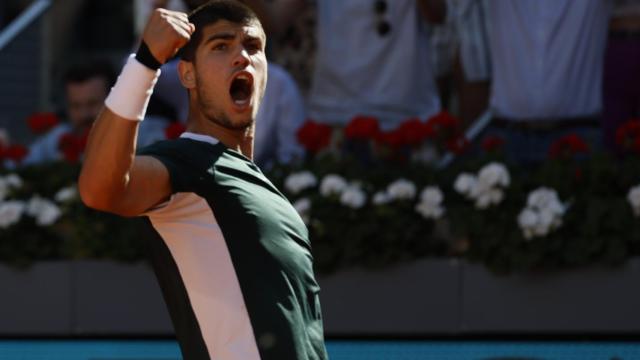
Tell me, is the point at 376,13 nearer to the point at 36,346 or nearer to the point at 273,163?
the point at 273,163

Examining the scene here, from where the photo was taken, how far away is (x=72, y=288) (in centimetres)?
639

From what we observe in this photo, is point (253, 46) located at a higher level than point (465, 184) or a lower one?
higher

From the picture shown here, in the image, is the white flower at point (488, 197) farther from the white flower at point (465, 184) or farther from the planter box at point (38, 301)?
the planter box at point (38, 301)

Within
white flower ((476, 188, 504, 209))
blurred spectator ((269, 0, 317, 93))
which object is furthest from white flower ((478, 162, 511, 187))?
blurred spectator ((269, 0, 317, 93))

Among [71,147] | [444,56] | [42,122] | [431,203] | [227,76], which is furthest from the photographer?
[444,56]

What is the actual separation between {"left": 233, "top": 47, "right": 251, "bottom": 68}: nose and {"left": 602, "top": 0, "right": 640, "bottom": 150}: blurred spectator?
369cm

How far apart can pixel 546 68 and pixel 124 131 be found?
4094 mm

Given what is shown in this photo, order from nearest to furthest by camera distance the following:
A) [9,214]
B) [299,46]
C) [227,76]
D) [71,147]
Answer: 1. [227,76]
2. [9,214]
3. [71,147]
4. [299,46]

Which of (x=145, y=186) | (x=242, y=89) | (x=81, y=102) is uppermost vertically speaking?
(x=242, y=89)

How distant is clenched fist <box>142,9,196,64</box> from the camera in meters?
2.64

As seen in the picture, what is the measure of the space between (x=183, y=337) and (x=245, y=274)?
0.73 feet

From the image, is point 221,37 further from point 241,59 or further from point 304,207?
point 304,207

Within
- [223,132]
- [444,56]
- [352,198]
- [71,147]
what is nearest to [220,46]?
[223,132]

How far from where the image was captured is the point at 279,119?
6.70 m
